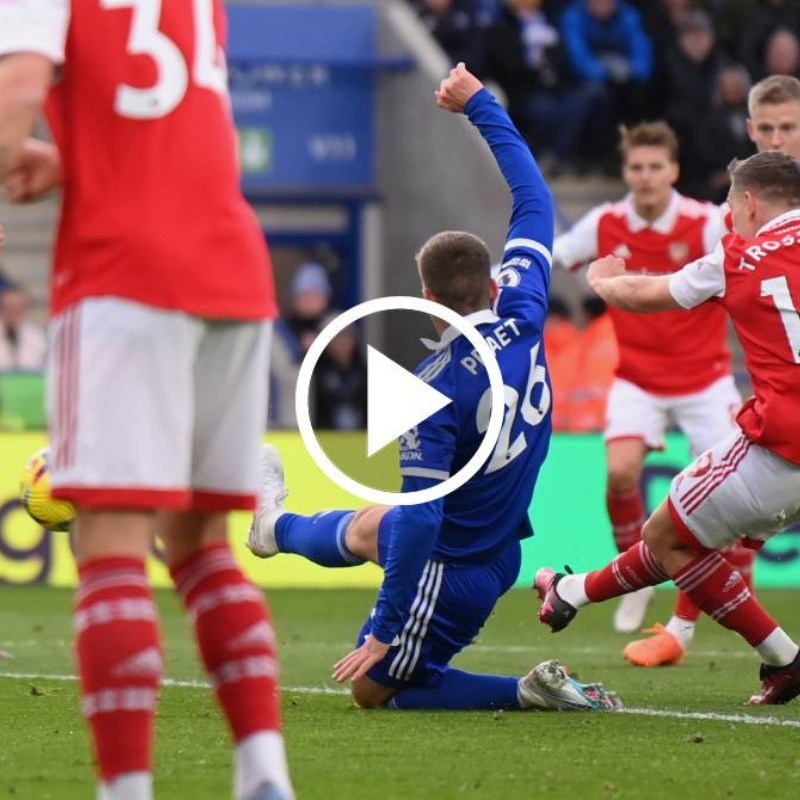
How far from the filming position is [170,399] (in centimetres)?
405

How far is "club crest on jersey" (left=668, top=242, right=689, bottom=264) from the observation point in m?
9.98

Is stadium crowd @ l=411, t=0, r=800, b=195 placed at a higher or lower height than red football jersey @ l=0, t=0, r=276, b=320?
lower

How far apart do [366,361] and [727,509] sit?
9996 mm

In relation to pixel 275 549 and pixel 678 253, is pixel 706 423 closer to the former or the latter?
pixel 678 253

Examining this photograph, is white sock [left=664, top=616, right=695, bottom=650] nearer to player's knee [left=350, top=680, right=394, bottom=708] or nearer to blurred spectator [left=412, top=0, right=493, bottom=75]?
player's knee [left=350, top=680, right=394, bottom=708]

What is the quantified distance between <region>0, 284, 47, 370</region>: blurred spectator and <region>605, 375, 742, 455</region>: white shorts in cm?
667

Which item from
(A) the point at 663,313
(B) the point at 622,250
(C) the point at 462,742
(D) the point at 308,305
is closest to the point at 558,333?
(D) the point at 308,305

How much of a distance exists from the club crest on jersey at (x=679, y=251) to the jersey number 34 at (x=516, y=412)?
3.69 metres

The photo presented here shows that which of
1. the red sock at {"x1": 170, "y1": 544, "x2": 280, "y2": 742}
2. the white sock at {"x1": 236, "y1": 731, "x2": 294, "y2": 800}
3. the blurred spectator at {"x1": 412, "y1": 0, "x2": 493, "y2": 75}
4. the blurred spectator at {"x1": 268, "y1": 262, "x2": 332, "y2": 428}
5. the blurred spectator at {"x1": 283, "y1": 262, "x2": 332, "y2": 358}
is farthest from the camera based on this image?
the blurred spectator at {"x1": 412, "y1": 0, "x2": 493, "y2": 75}

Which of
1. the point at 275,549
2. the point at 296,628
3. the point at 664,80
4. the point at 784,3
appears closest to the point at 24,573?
the point at 296,628

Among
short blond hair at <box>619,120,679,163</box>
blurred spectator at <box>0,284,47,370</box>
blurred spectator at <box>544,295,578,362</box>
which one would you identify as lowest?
blurred spectator at <box>0,284,47,370</box>

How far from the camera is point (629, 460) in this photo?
396 inches

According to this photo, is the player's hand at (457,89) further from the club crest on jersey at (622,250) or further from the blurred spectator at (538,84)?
the blurred spectator at (538,84)

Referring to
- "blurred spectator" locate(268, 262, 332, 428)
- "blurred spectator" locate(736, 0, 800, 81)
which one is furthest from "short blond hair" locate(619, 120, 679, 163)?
"blurred spectator" locate(736, 0, 800, 81)
